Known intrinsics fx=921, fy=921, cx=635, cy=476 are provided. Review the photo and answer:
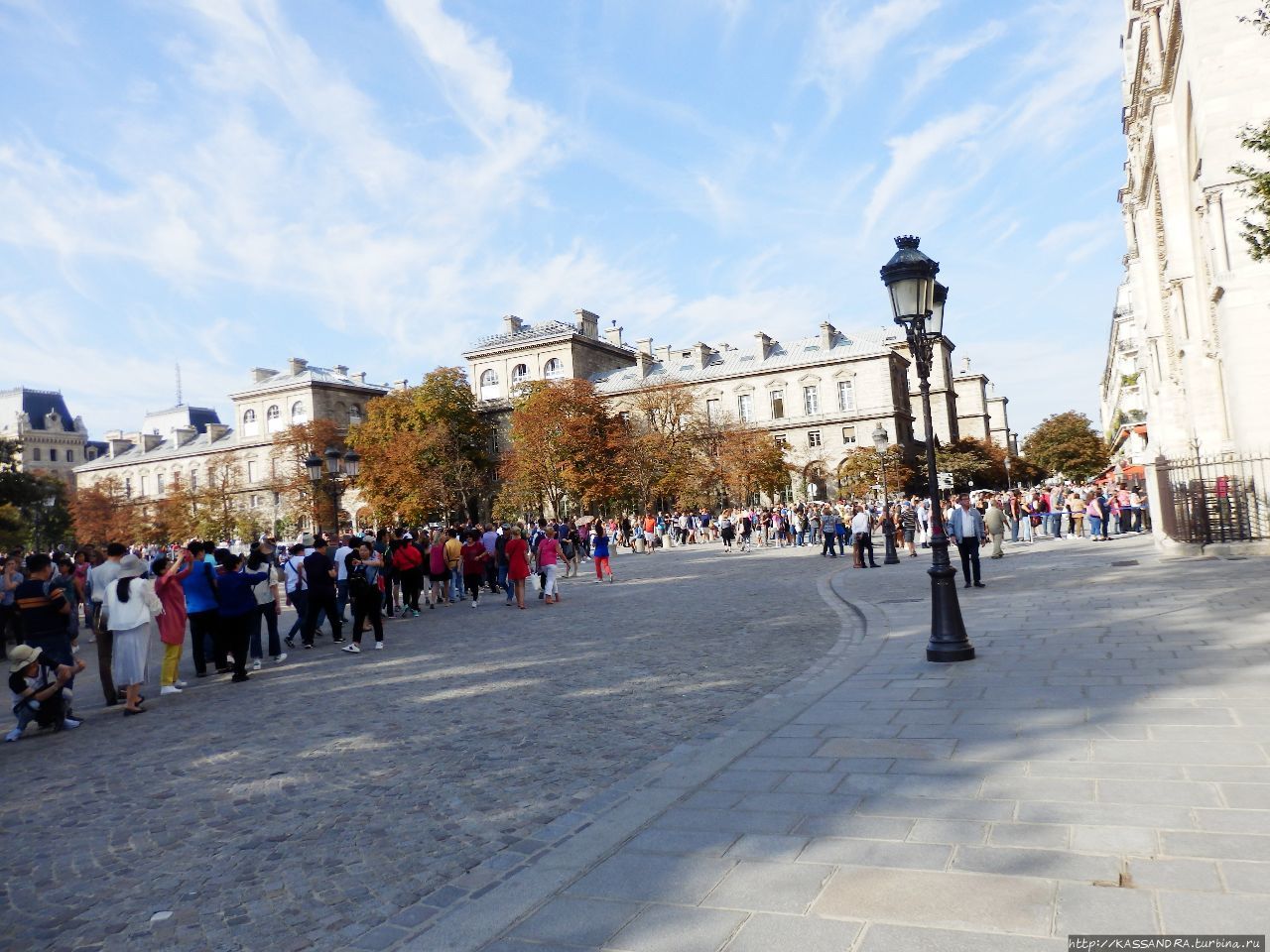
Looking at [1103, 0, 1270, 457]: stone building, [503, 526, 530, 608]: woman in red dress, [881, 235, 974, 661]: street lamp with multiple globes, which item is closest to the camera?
[881, 235, 974, 661]: street lamp with multiple globes

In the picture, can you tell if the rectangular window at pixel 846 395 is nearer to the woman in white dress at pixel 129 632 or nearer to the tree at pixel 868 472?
the tree at pixel 868 472

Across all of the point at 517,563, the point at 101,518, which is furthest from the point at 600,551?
the point at 101,518

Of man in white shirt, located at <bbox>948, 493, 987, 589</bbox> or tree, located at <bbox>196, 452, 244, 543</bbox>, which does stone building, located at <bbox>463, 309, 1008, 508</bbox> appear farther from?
man in white shirt, located at <bbox>948, 493, 987, 589</bbox>

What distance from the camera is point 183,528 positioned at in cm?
7588

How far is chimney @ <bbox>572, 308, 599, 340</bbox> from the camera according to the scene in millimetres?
75125

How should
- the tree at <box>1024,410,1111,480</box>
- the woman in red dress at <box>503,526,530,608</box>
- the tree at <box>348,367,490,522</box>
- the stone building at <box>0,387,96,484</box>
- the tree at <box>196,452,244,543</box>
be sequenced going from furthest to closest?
the stone building at <box>0,387,96,484</box> → the tree at <box>1024,410,1111,480</box> → the tree at <box>196,452,244,543</box> → the tree at <box>348,367,490,522</box> → the woman in red dress at <box>503,526,530,608</box>

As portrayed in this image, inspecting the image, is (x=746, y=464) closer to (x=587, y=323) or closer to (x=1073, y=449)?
(x=587, y=323)

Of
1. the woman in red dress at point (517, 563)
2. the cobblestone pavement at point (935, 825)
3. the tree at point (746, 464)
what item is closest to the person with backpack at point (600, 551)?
the woman in red dress at point (517, 563)

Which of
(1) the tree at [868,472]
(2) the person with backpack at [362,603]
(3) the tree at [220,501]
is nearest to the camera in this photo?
(2) the person with backpack at [362,603]

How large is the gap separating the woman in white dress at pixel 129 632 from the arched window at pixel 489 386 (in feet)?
217

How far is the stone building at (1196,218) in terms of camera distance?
18.5m

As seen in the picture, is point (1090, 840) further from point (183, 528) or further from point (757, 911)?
point (183, 528)

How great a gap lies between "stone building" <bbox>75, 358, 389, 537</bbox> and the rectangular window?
39.8 meters

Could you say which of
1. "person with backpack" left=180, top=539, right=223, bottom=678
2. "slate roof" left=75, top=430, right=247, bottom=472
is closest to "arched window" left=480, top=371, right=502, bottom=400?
"slate roof" left=75, top=430, right=247, bottom=472
